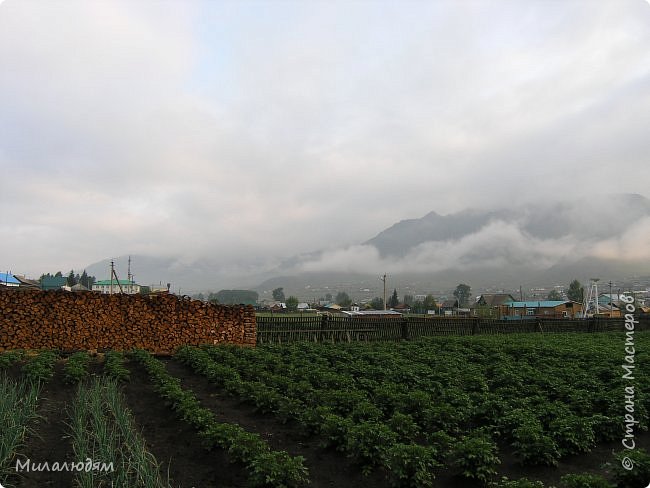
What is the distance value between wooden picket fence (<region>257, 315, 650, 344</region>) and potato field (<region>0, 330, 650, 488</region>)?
8.06 metres

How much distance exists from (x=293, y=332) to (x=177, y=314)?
5723 mm

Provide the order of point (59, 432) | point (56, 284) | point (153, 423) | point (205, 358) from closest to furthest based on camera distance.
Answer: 1. point (59, 432)
2. point (153, 423)
3. point (205, 358)
4. point (56, 284)

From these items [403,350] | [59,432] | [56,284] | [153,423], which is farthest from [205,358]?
[56,284]

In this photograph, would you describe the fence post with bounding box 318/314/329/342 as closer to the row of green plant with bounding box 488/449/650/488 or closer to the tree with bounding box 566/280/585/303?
the row of green plant with bounding box 488/449/650/488

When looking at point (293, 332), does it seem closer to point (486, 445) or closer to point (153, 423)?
point (153, 423)

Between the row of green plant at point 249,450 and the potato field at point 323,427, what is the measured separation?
0.07 ft

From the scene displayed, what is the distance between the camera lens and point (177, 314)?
54.5 feet

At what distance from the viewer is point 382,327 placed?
23031mm

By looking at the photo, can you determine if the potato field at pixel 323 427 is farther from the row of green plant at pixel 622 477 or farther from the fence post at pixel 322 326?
the fence post at pixel 322 326

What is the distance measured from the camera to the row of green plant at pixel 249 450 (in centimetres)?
504

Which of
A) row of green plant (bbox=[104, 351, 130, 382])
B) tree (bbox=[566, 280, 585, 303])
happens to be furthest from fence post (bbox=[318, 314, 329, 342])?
tree (bbox=[566, 280, 585, 303])

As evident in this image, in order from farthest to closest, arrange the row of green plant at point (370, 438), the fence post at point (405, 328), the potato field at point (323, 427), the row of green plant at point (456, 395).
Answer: the fence post at point (405, 328)
the row of green plant at point (456, 395)
the potato field at point (323, 427)
the row of green plant at point (370, 438)

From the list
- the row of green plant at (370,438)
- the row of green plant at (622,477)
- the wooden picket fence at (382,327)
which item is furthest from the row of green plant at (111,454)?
the wooden picket fence at (382,327)

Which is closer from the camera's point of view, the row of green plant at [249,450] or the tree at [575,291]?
the row of green plant at [249,450]
